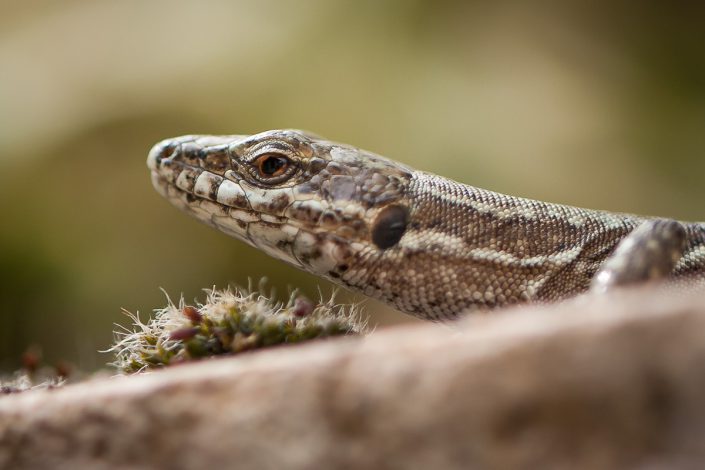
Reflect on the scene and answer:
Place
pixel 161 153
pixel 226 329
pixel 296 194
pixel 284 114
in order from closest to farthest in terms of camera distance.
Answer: pixel 226 329, pixel 296 194, pixel 161 153, pixel 284 114

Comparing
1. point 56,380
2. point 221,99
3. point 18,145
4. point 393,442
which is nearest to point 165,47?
point 221,99

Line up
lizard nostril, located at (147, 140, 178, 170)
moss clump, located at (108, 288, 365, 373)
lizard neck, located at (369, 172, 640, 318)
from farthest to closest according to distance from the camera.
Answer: lizard nostril, located at (147, 140, 178, 170), lizard neck, located at (369, 172, 640, 318), moss clump, located at (108, 288, 365, 373)

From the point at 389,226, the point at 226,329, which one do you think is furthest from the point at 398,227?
the point at 226,329

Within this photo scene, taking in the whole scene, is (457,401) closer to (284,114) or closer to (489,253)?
(489,253)

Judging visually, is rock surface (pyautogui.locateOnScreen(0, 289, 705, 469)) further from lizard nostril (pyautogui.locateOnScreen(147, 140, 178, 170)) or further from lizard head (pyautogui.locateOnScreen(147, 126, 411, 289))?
lizard nostril (pyautogui.locateOnScreen(147, 140, 178, 170))

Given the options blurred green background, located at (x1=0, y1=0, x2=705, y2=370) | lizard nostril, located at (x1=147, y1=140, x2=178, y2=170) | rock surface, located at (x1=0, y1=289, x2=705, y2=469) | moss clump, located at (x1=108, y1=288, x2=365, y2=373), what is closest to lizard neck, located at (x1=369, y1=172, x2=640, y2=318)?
moss clump, located at (x1=108, y1=288, x2=365, y2=373)

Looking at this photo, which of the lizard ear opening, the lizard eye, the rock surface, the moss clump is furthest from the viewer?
the lizard eye

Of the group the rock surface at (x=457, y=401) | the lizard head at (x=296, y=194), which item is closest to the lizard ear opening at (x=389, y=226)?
the lizard head at (x=296, y=194)
